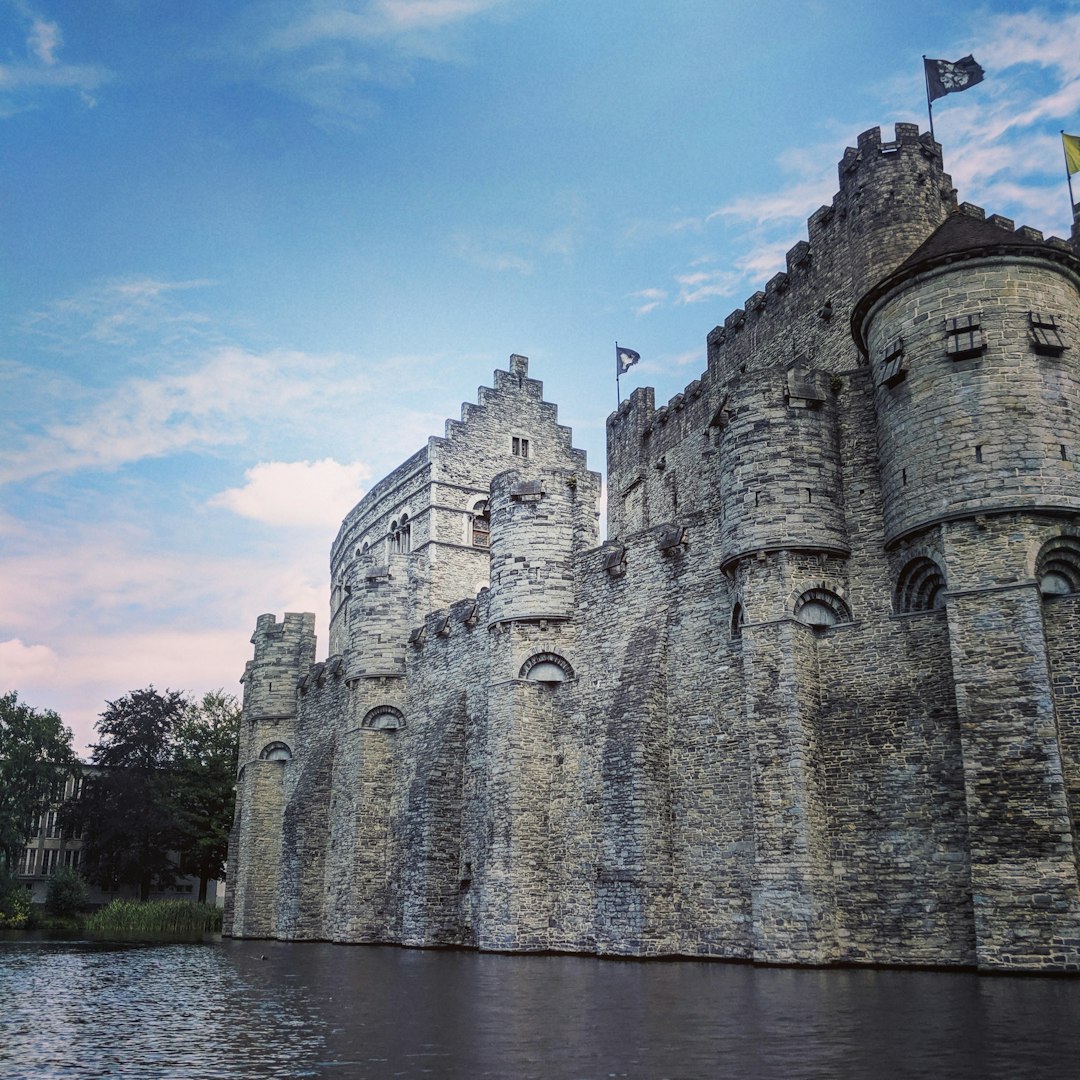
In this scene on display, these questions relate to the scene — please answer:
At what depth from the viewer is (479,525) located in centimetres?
4612

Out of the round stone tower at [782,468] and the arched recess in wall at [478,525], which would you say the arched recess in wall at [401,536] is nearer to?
the arched recess in wall at [478,525]

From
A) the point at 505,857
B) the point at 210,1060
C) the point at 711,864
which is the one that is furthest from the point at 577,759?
the point at 210,1060

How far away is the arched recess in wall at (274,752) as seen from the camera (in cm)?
3969

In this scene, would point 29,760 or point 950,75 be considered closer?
point 950,75

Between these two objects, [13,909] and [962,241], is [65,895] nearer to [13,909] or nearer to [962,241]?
[13,909]

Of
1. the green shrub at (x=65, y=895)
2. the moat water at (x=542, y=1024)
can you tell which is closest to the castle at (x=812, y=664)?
the moat water at (x=542, y=1024)

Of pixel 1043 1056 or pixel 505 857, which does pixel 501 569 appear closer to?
pixel 505 857

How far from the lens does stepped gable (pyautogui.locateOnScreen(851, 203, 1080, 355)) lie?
19.0 meters

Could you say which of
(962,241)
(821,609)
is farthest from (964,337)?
(821,609)

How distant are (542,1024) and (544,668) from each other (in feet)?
48.5

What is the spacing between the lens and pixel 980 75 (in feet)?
80.2

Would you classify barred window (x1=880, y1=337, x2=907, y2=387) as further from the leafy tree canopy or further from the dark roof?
the leafy tree canopy

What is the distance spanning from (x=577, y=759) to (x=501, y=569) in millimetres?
4863

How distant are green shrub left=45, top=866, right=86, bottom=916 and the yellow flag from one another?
4487cm
